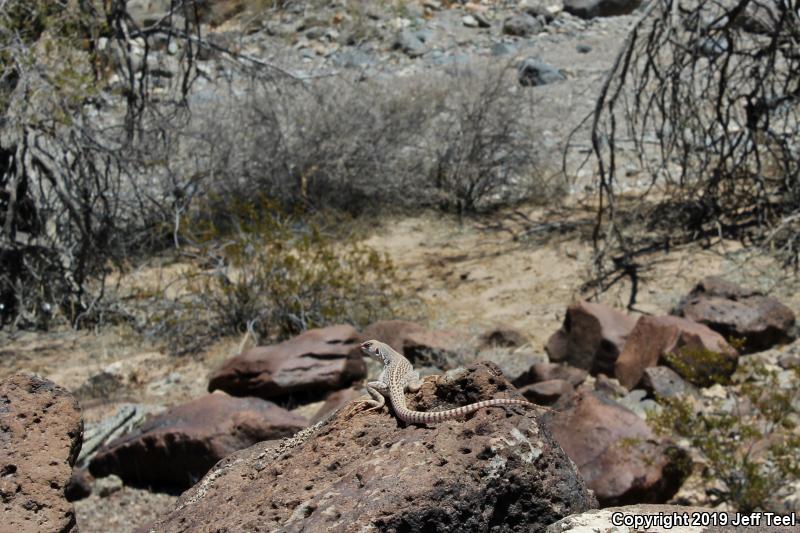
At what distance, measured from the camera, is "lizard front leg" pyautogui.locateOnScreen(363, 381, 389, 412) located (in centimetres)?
392

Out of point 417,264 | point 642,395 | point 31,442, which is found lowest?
point 417,264

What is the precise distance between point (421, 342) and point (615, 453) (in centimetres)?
300

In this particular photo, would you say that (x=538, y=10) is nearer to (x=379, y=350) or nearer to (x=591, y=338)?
(x=591, y=338)

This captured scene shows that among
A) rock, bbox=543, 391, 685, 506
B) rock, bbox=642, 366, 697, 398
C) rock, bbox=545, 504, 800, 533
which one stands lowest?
rock, bbox=642, 366, 697, 398

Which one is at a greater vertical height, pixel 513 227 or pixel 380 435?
pixel 380 435

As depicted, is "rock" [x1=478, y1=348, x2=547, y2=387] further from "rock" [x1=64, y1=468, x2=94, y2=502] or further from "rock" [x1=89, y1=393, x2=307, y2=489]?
"rock" [x1=64, y1=468, x2=94, y2=502]

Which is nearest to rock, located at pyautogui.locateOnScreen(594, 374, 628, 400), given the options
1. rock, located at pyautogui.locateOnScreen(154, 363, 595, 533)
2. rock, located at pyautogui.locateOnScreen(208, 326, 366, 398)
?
rock, located at pyautogui.locateOnScreen(208, 326, 366, 398)

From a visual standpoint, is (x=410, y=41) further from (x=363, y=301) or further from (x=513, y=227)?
(x=363, y=301)

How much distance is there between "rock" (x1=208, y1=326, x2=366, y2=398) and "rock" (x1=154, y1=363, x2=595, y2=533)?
5025mm

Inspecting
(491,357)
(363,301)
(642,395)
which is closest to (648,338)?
(642,395)

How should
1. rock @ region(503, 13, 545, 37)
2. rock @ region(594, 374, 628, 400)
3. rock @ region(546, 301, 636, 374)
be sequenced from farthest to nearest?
rock @ region(503, 13, 545, 37) → rock @ region(546, 301, 636, 374) → rock @ region(594, 374, 628, 400)

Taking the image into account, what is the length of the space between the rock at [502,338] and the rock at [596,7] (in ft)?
41.8

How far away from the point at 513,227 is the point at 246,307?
4.29m

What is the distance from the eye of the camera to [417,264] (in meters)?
13.0
